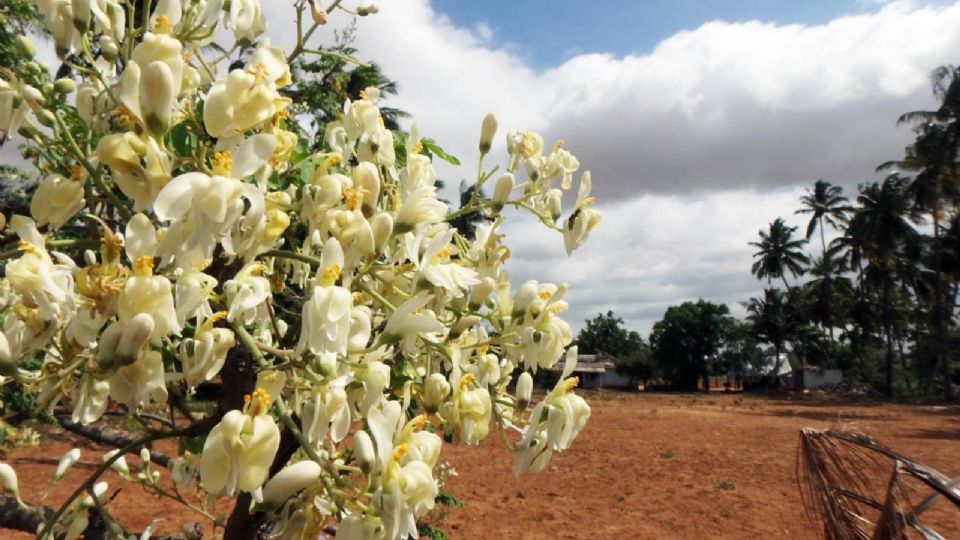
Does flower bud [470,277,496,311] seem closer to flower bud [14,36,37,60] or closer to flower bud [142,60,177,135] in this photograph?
flower bud [142,60,177,135]

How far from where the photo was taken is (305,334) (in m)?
1.00

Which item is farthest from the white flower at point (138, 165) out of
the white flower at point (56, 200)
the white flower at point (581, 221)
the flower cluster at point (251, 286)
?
the white flower at point (581, 221)

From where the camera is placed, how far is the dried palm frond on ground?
1865mm

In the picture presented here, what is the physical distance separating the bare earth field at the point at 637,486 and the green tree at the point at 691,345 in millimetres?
30960

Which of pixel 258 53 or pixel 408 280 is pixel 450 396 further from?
pixel 258 53

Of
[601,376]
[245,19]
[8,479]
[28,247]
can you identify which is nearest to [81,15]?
[245,19]

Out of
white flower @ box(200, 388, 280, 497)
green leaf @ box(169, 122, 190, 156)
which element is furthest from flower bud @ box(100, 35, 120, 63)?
white flower @ box(200, 388, 280, 497)

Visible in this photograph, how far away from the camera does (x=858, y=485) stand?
7.10ft

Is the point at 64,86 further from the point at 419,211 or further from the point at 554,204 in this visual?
the point at 554,204

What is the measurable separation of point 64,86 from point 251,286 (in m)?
0.67

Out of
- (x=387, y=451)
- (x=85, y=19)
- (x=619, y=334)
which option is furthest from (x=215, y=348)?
(x=619, y=334)

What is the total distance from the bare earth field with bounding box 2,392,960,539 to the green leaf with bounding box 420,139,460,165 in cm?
156

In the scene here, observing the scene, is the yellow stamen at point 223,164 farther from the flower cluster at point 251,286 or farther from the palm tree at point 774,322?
the palm tree at point 774,322

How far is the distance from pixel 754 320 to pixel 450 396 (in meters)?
56.2
